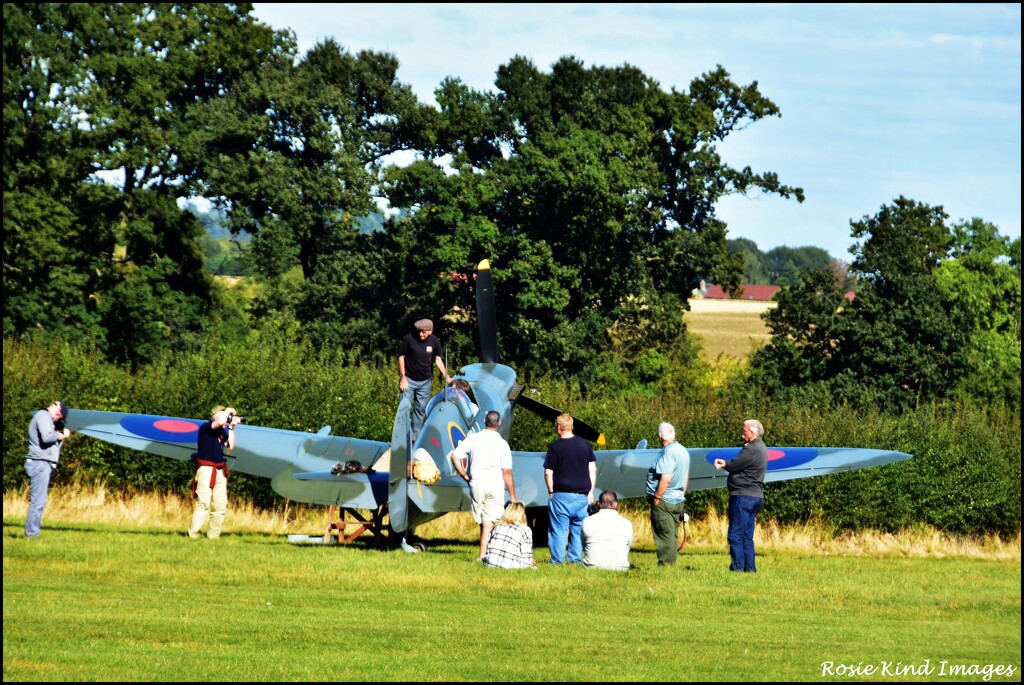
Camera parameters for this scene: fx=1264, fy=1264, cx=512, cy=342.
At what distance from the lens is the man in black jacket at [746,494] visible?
14.7 meters

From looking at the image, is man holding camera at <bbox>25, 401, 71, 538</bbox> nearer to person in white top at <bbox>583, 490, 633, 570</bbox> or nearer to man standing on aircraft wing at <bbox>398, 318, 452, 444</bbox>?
man standing on aircraft wing at <bbox>398, 318, 452, 444</bbox>

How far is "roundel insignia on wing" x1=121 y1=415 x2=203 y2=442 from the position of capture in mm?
18484

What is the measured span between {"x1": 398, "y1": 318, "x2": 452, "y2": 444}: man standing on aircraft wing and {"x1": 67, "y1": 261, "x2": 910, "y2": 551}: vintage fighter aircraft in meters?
0.18

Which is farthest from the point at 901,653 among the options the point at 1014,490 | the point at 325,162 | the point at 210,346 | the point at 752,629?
the point at 325,162

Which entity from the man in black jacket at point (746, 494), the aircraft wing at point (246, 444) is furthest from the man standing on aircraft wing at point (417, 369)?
the man in black jacket at point (746, 494)

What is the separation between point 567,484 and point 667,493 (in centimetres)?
116

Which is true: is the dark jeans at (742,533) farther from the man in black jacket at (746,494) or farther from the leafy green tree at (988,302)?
the leafy green tree at (988,302)

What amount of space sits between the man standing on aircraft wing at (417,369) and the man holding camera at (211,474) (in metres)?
2.82

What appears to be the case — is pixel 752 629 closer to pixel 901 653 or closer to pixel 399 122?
pixel 901 653

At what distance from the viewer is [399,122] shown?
142 ft

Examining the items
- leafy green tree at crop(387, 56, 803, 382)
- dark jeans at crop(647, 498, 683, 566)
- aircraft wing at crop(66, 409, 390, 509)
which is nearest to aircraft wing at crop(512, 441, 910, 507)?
aircraft wing at crop(66, 409, 390, 509)

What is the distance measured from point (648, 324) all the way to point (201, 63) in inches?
661

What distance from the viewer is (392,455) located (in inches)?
616

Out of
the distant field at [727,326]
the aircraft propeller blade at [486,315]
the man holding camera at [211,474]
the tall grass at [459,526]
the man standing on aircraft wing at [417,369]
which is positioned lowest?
the tall grass at [459,526]
